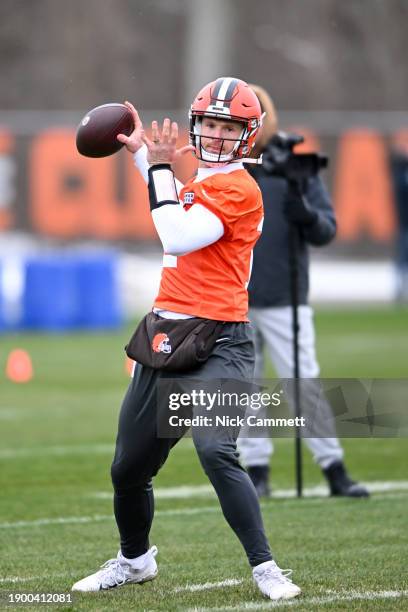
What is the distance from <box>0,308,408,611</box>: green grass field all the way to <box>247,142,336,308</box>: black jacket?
119 centimetres

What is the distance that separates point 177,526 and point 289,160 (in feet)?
7.03

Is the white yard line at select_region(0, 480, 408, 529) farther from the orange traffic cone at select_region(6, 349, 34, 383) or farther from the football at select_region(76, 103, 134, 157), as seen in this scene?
the orange traffic cone at select_region(6, 349, 34, 383)

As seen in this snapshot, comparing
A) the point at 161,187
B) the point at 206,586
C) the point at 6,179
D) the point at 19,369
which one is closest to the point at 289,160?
the point at 161,187

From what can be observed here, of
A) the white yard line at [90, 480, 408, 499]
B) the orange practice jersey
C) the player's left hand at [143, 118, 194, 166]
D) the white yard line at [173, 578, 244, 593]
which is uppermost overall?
the player's left hand at [143, 118, 194, 166]

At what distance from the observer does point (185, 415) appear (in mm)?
5770

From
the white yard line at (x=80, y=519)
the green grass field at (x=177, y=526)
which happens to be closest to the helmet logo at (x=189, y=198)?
the green grass field at (x=177, y=526)

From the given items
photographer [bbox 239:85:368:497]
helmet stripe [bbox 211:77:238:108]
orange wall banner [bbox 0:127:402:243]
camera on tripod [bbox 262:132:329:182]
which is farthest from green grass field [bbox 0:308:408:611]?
orange wall banner [bbox 0:127:402:243]

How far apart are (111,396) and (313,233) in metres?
5.07

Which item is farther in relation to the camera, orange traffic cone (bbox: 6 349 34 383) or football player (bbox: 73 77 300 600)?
orange traffic cone (bbox: 6 349 34 383)

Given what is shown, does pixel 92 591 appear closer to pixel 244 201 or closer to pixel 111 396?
pixel 244 201

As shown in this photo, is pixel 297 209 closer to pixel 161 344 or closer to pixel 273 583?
pixel 161 344

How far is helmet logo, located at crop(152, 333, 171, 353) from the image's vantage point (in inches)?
227

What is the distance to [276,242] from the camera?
334 inches

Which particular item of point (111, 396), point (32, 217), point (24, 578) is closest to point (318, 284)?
point (32, 217)
